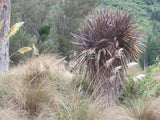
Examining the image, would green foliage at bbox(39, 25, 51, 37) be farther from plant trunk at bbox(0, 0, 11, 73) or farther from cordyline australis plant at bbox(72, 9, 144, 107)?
cordyline australis plant at bbox(72, 9, 144, 107)

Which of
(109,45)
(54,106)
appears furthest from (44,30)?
(54,106)

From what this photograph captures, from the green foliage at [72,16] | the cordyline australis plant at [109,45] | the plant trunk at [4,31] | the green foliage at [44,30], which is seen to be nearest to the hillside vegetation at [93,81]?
the cordyline australis plant at [109,45]

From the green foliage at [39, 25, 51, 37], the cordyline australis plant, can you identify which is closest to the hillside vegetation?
the cordyline australis plant

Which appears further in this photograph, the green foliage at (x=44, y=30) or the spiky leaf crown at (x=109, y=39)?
the green foliage at (x=44, y=30)

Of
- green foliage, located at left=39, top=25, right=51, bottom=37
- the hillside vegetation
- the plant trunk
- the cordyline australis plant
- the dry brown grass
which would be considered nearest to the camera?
the dry brown grass

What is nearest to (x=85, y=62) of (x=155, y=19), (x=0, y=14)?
(x=0, y=14)

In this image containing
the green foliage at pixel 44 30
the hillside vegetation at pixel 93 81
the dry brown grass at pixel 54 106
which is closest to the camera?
the dry brown grass at pixel 54 106

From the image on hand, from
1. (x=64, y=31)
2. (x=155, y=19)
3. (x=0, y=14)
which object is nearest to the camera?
(x=0, y=14)

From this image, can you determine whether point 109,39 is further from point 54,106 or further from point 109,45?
point 54,106

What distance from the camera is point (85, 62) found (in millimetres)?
4844

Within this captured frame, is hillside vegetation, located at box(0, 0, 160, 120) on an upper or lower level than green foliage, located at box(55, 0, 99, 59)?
lower

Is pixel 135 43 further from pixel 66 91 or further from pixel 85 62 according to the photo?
pixel 66 91

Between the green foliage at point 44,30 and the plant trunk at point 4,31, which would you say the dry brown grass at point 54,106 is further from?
the green foliage at point 44,30

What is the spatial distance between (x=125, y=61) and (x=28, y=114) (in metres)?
2.96
